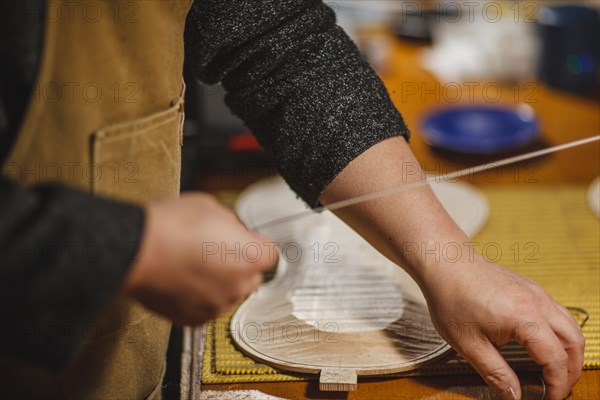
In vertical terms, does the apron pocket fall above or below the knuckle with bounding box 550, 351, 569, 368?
above

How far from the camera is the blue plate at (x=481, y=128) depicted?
143 cm

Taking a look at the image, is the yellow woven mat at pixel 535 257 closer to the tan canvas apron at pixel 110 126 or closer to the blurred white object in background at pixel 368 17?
the tan canvas apron at pixel 110 126

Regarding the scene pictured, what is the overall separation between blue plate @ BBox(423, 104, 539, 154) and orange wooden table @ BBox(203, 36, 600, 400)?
26 millimetres

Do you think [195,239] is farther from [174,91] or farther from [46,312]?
[174,91]

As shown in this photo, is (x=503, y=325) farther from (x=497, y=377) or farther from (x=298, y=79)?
(x=298, y=79)

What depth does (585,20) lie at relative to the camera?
163 centimetres

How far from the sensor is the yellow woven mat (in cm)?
83

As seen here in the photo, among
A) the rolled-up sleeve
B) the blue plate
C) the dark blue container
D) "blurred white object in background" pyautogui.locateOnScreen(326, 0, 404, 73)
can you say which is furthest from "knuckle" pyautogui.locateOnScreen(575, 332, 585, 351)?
"blurred white object in background" pyautogui.locateOnScreen(326, 0, 404, 73)

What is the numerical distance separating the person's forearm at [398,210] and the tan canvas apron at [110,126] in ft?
0.72

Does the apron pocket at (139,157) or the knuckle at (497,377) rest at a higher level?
the apron pocket at (139,157)

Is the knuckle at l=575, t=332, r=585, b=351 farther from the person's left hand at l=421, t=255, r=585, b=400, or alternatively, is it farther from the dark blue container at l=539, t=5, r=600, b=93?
the dark blue container at l=539, t=5, r=600, b=93

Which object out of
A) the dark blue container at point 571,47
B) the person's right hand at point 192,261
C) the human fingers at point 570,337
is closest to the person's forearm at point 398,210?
the human fingers at point 570,337

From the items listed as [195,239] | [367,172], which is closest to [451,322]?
[367,172]

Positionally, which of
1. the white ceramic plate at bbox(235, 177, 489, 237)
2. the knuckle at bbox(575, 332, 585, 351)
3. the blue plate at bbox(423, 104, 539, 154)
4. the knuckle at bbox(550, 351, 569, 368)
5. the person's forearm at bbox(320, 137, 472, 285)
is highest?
the person's forearm at bbox(320, 137, 472, 285)
